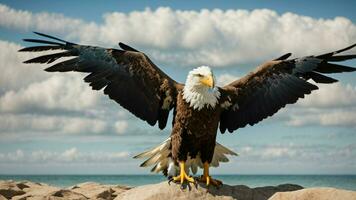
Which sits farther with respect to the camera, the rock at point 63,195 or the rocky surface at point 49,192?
the rocky surface at point 49,192

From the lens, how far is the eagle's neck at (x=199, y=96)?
7.82 metres

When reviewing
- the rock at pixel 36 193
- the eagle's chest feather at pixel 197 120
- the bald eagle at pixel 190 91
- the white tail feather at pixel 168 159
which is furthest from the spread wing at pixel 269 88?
the rock at pixel 36 193

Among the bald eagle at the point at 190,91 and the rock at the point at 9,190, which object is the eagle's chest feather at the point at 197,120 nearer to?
the bald eagle at the point at 190,91

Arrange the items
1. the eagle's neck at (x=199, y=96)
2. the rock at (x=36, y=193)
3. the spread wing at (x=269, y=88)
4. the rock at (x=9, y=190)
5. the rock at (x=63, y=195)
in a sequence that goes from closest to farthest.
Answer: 1. the eagle's neck at (x=199, y=96)
2. the spread wing at (x=269, y=88)
3. the rock at (x=63, y=195)
4. the rock at (x=36, y=193)
5. the rock at (x=9, y=190)

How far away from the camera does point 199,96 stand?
7805mm

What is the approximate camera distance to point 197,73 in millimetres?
7688

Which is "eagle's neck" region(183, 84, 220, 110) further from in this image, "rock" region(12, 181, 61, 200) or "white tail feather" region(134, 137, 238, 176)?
"rock" region(12, 181, 61, 200)

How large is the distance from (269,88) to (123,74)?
2233mm

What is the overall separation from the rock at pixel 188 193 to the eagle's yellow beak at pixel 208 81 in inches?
53.6

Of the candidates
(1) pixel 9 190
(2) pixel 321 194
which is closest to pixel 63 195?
(1) pixel 9 190

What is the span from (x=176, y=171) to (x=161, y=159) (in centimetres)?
39

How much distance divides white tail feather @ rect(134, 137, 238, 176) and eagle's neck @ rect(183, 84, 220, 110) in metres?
0.85

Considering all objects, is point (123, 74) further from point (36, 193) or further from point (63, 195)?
point (36, 193)

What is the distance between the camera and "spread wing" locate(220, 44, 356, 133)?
8.88m
